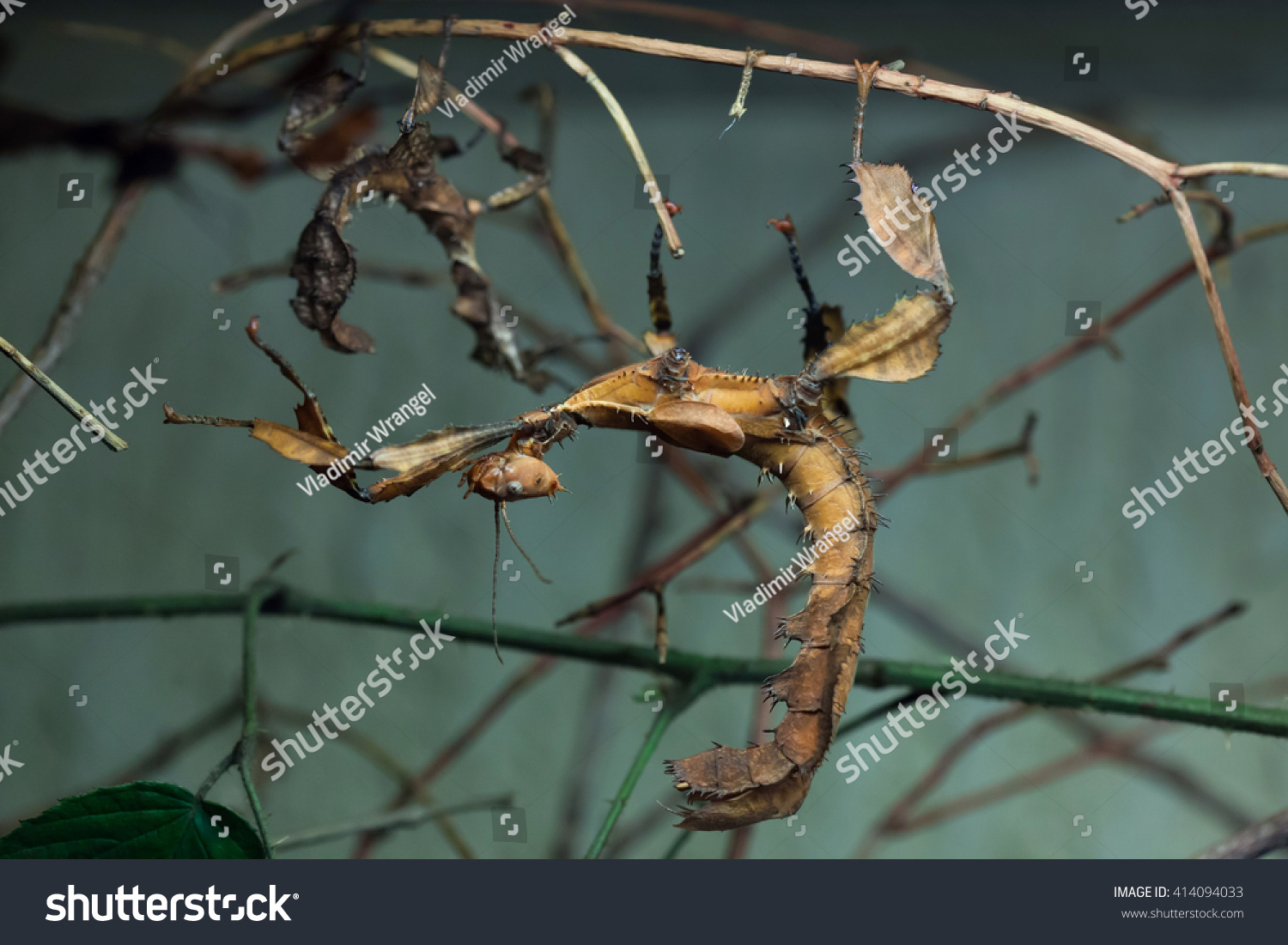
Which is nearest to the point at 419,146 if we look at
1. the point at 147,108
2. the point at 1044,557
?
the point at 147,108

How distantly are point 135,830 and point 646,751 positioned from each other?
323mm

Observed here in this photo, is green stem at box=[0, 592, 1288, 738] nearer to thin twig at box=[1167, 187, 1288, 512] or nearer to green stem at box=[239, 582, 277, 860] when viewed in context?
green stem at box=[239, 582, 277, 860]

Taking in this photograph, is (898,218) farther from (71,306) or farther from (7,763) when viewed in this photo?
(7,763)

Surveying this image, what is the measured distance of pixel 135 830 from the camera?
1.93 ft
